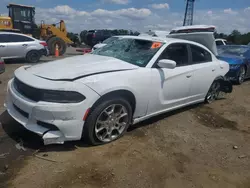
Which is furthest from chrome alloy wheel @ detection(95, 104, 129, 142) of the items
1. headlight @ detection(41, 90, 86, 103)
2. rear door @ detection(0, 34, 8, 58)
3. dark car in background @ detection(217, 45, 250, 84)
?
rear door @ detection(0, 34, 8, 58)

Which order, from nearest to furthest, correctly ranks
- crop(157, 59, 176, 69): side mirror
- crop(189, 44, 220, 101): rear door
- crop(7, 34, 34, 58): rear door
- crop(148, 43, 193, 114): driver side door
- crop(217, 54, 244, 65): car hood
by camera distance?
crop(157, 59, 176, 69): side mirror, crop(148, 43, 193, 114): driver side door, crop(189, 44, 220, 101): rear door, crop(217, 54, 244, 65): car hood, crop(7, 34, 34, 58): rear door

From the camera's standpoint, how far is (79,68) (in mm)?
3457

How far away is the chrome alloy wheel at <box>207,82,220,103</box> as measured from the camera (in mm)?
5629

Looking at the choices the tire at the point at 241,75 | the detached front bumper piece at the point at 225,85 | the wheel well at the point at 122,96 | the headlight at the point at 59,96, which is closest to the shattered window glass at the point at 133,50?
the wheel well at the point at 122,96

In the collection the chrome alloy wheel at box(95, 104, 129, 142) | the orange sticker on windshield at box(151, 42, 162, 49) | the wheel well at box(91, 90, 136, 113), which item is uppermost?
the orange sticker on windshield at box(151, 42, 162, 49)

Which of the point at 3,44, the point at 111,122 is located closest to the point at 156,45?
the point at 111,122

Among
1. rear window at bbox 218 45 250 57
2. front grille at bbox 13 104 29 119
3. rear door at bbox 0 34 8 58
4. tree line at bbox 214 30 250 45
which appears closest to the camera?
front grille at bbox 13 104 29 119

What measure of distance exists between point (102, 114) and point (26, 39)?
955cm

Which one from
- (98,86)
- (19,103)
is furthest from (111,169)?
(19,103)

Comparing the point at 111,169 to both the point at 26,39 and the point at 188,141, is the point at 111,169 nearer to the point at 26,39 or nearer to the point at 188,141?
the point at 188,141

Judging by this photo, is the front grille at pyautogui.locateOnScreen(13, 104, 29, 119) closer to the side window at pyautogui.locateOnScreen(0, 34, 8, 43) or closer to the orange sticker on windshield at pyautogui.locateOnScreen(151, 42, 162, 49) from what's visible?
the orange sticker on windshield at pyautogui.locateOnScreen(151, 42, 162, 49)

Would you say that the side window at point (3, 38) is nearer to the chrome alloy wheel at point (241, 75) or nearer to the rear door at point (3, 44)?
the rear door at point (3, 44)

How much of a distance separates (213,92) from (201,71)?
1156 millimetres

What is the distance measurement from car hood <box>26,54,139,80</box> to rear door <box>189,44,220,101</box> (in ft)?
5.18
